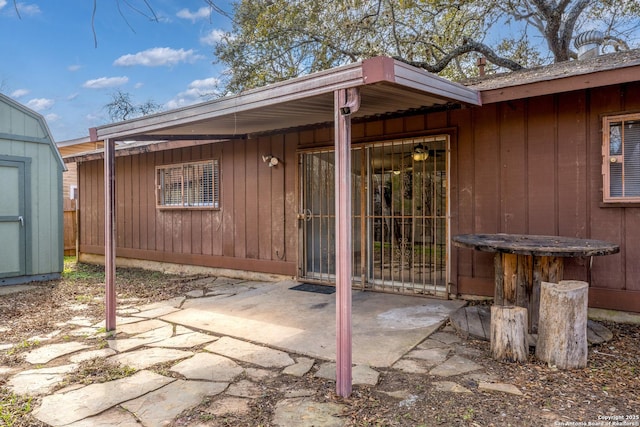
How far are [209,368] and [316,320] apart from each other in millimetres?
1283

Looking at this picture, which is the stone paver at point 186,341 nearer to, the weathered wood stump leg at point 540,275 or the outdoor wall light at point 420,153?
the weathered wood stump leg at point 540,275

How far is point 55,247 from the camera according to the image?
6.36 metres

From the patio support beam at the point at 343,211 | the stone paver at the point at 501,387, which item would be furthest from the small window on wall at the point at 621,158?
the patio support beam at the point at 343,211

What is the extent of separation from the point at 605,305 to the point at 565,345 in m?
1.42

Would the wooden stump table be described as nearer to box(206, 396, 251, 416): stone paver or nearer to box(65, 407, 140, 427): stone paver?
box(206, 396, 251, 416): stone paver

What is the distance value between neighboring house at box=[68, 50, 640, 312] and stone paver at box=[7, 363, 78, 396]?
2.11 m

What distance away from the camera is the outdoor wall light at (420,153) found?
470cm

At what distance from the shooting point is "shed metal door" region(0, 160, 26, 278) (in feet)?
18.8

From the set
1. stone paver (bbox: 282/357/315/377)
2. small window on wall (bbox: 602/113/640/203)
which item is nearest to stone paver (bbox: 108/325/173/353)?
stone paver (bbox: 282/357/315/377)

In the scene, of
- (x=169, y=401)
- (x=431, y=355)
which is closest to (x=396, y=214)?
(x=431, y=355)

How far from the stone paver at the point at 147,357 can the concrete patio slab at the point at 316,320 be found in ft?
1.71

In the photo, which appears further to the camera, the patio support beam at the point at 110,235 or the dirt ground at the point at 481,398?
the patio support beam at the point at 110,235

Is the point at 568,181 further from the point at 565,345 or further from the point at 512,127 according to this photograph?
the point at 565,345

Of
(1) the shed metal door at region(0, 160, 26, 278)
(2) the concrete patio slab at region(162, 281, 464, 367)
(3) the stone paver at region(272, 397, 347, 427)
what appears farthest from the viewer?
(1) the shed metal door at region(0, 160, 26, 278)
